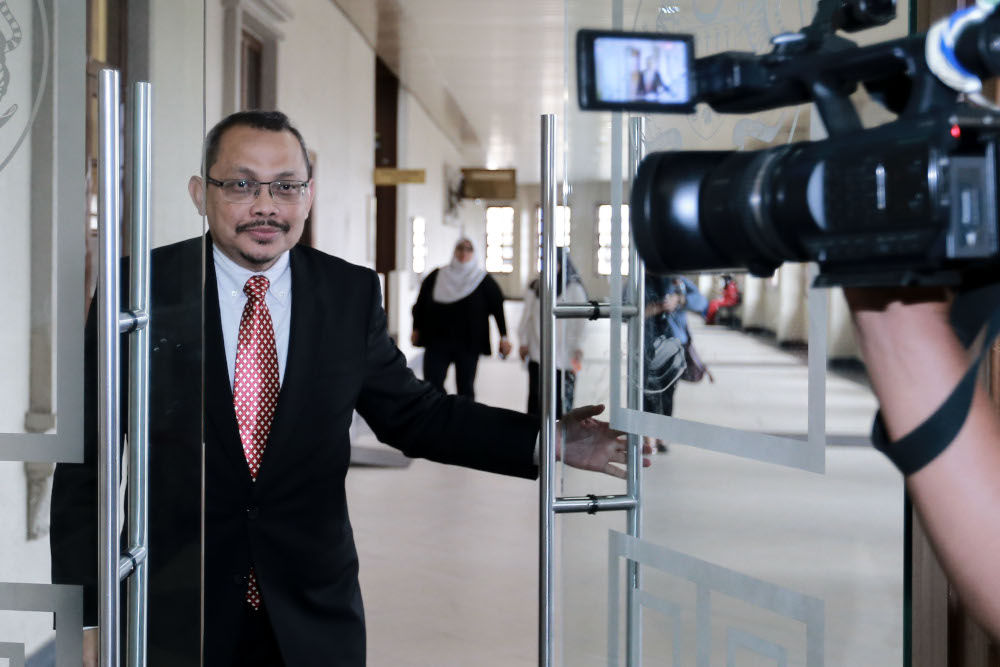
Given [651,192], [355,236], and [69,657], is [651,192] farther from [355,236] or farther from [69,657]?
[355,236]

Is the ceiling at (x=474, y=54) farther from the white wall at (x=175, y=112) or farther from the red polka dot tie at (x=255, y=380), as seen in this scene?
the white wall at (x=175, y=112)

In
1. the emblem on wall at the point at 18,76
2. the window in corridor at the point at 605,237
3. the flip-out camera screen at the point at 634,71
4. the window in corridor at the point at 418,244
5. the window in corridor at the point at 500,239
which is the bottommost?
the window in corridor at the point at 605,237

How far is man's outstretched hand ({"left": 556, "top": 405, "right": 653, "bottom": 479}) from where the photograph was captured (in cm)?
190

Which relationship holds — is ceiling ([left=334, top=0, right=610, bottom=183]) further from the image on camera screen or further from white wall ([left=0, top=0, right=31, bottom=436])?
the image on camera screen

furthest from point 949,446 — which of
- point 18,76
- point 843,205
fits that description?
point 18,76

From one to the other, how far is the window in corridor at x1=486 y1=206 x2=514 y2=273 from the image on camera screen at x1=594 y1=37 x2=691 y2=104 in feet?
96.0

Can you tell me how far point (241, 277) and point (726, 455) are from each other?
102 cm

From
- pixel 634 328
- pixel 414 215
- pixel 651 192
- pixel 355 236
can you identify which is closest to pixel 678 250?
pixel 651 192

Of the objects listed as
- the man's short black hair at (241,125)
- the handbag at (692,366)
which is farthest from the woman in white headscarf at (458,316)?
the handbag at (692,366)

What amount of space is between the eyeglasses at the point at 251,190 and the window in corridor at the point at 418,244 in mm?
10956

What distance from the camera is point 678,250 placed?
3.05 ft

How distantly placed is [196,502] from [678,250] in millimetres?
1113

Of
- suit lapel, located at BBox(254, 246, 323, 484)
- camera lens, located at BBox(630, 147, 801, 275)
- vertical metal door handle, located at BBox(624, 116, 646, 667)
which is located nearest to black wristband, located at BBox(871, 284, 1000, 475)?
camera lens, located at BBox(630, 147, 801, 275)

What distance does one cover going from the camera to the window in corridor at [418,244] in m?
13.5
